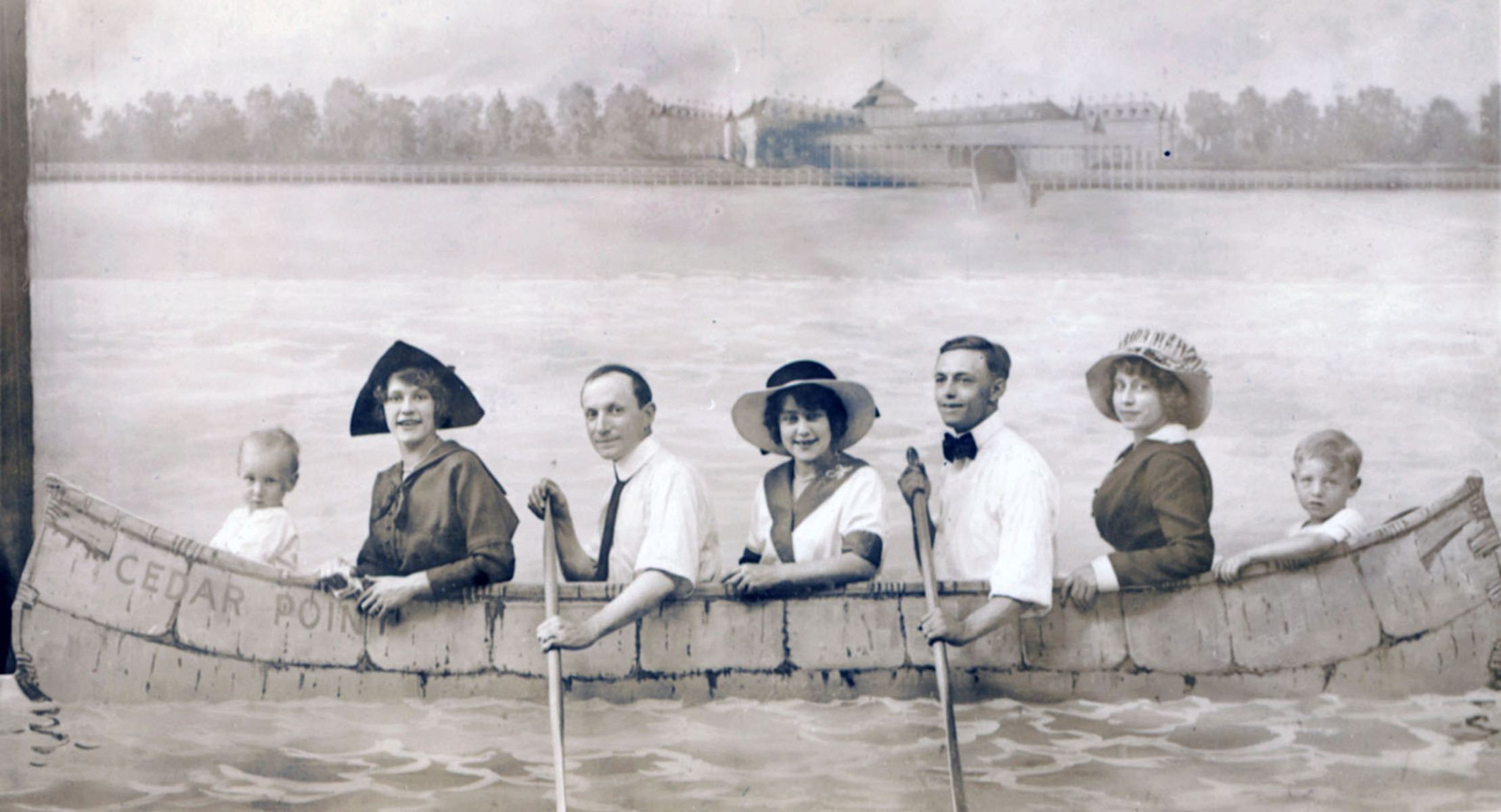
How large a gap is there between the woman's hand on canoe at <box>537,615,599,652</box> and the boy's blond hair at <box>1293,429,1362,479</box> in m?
2.43

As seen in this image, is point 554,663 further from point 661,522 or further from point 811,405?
point 811,405

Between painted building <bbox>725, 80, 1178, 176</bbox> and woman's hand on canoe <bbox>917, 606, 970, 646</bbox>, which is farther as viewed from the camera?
painted building <bbox>725, 80, 1178, 176</bbox>

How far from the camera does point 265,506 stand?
17.5 ft

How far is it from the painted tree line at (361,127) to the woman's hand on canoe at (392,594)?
1454mm

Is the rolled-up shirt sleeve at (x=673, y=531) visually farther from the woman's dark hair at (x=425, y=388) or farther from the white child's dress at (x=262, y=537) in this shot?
the white child's dress at (x=262, y=537)

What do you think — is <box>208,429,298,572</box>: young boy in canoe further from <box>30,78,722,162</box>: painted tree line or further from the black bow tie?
the black bow tie

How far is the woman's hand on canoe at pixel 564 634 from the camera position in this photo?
16.6ft

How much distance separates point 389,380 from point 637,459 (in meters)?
0.88

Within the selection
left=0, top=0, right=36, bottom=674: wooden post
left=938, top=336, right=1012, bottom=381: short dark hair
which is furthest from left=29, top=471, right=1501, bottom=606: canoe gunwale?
left=938, top=336, right=1012, bottom=381: short dark hair

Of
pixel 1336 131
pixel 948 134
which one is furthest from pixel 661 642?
pixel 1336 131

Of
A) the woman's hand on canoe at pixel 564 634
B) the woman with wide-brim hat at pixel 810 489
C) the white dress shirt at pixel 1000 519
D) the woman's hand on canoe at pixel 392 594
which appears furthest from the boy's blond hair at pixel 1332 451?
the woman's hand on canoe at pixel 392 594

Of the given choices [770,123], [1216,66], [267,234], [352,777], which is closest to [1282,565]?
[1216,66]

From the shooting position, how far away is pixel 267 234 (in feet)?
17.8

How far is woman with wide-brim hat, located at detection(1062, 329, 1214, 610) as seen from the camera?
5148 millimetres
